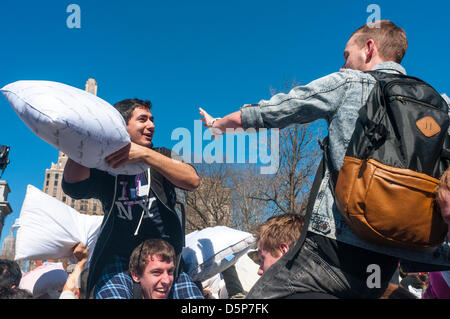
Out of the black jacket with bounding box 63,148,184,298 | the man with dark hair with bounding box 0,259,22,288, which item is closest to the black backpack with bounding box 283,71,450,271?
the black jacket with bounding box 63,148,184,298

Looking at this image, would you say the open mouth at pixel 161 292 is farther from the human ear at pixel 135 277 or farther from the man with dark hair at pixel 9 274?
the man with dark hair at pixel 9 274

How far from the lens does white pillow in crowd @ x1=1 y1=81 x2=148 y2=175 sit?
5.26ft

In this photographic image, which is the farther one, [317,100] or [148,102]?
[148,102]

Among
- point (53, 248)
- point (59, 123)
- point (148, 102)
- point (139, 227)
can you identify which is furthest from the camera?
point (53, 248)

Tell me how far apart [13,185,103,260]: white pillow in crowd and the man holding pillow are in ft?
2.25

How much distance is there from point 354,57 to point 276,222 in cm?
108

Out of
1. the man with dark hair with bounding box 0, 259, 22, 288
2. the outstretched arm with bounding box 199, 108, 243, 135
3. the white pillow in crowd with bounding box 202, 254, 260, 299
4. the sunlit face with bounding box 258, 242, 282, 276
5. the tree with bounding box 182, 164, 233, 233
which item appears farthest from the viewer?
the tree with bounding box 182, 164, 233, 233

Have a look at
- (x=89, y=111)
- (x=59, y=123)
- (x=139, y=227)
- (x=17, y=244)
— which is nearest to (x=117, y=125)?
(x=89, y=111)

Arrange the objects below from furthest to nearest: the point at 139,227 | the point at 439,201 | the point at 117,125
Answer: the point at 139,227
the point at 117,125
the point at 439,201

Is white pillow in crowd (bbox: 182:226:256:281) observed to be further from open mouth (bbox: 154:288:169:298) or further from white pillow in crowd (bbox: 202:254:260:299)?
white pillow in crowd (bbox: 202:254:260:299)

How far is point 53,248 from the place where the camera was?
114 inches

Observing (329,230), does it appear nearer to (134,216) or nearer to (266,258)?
(266,258)

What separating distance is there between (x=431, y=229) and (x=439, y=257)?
264 mm
